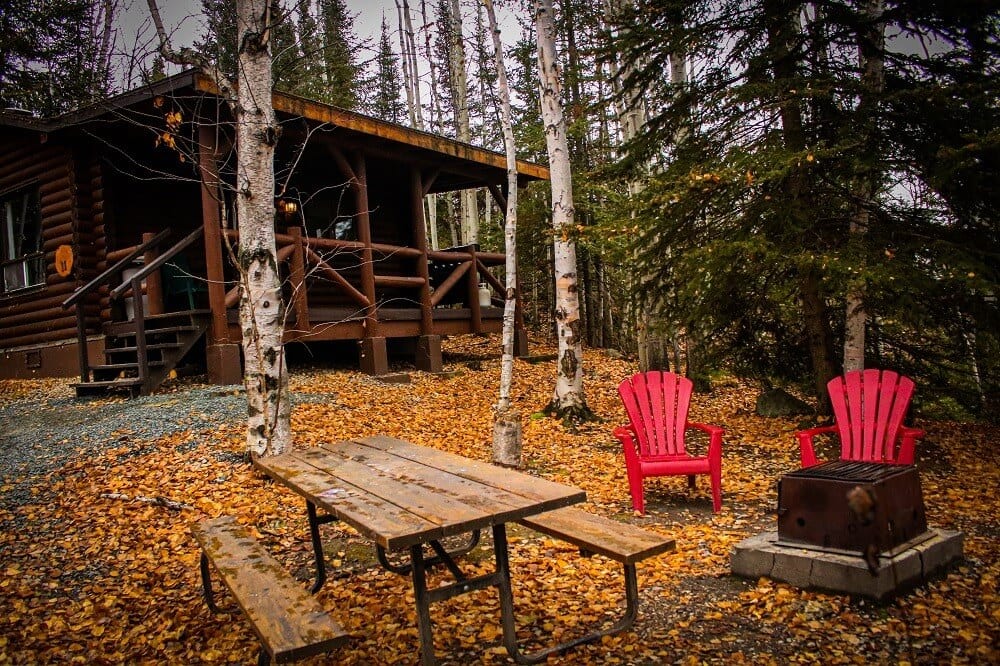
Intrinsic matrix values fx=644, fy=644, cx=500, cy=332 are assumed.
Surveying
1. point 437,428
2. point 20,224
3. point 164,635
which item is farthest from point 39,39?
point 164,635

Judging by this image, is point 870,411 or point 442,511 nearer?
point 442,511

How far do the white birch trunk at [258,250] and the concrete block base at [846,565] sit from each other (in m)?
3.57

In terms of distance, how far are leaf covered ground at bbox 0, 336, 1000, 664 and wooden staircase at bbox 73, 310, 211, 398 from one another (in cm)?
133

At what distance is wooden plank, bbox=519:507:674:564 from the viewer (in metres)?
2.62

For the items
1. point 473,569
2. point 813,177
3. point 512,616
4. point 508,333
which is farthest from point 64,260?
point 813,177

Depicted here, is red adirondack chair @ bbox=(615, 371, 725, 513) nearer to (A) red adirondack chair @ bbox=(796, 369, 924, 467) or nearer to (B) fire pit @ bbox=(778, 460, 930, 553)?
(A) red adirondack chair @ bbox=(796, 369, 924, 467)

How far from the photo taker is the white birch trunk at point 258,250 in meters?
5.07

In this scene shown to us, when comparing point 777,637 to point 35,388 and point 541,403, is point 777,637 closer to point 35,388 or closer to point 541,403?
point 541,403

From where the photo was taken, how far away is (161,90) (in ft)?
24.8

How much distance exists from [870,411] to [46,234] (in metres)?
11.6

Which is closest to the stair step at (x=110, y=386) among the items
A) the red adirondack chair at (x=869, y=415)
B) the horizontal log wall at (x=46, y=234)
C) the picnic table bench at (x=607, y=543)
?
the horizontal log wall at (x=46, y=234)

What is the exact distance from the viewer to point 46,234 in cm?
1028

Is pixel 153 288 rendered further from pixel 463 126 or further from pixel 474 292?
pixel 463 126

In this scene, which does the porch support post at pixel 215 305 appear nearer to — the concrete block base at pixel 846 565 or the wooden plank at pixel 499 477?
the wooden plank at pixel 499 477
